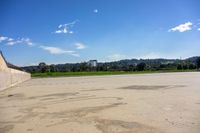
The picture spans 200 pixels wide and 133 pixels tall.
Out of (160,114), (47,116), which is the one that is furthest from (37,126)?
(160,114)

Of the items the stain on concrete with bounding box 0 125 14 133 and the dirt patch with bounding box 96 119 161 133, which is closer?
the dirt patch with bounding box 96 119 161 133

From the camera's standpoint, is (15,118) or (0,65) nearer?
(15,118)

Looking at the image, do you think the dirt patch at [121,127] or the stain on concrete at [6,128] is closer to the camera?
the dirt patch at [121,127]

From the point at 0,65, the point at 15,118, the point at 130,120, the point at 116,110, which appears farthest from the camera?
the point at 0,65

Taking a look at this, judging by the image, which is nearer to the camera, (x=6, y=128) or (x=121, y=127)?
(x=121, y=127)

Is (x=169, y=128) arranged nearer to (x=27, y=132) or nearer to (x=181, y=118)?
(x=181, y=118)

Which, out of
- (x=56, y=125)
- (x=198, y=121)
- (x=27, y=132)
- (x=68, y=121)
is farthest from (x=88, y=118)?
(x=198, y=121)

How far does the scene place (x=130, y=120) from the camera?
778 centimetres

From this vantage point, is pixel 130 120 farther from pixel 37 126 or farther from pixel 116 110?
pixel 37 126

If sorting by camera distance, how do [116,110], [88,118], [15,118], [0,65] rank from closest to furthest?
[88,118]
[15,118]
[116,110]
[0,65]

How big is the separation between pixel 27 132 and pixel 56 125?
0.98 meters

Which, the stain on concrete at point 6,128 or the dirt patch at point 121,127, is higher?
the dirt patch at point 121,127

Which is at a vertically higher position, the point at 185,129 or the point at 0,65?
the point at 0,65

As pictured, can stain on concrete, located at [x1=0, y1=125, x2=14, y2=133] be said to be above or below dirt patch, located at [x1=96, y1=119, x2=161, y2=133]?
below
